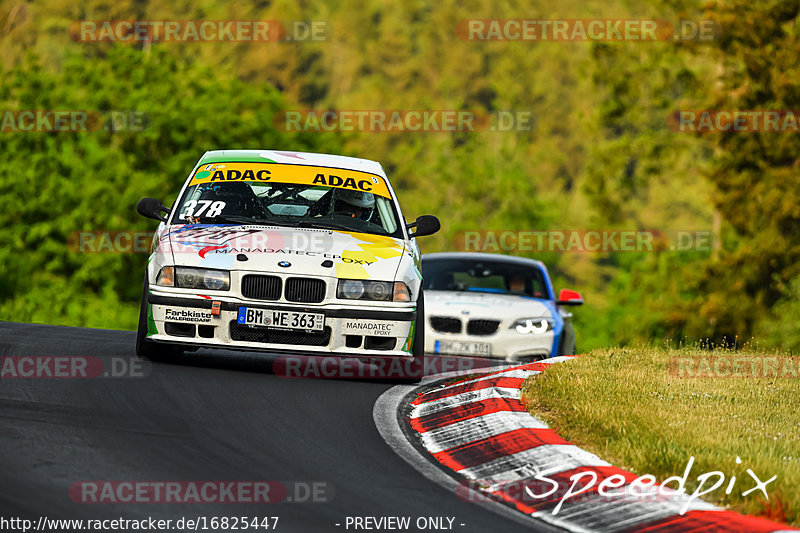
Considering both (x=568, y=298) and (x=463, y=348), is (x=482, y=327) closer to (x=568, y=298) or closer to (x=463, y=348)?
(x=463, y=348)

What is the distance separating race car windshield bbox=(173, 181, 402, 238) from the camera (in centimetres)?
1009

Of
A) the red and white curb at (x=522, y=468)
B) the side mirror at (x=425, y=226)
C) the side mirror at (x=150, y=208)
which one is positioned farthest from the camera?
the side mirror at (x=425, y=226)

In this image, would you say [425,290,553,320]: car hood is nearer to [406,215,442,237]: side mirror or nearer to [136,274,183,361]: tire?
[406,215,442,237]: side mirror

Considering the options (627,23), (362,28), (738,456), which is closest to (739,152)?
(627,23)

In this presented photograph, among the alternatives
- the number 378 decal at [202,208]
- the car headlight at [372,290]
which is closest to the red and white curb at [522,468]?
the car headlight at [372,290]

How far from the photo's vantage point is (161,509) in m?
5.29

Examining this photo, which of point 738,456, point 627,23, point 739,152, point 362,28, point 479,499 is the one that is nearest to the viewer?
point 479,499

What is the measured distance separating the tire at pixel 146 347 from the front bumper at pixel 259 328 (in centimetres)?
11

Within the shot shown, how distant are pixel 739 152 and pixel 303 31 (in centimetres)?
6298

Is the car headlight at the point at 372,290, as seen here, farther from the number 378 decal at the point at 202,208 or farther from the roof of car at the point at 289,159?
the roof of car at the point at 289,159

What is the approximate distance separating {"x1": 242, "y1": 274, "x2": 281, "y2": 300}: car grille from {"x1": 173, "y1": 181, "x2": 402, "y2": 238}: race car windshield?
2.82 feet

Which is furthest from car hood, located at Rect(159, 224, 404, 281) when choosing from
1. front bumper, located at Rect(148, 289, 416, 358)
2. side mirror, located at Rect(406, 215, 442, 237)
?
side mirror, located at Rect(406, 215, 442, 237)

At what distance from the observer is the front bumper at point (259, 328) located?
358 inches

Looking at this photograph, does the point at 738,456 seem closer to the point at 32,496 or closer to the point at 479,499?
the point at 479,499
